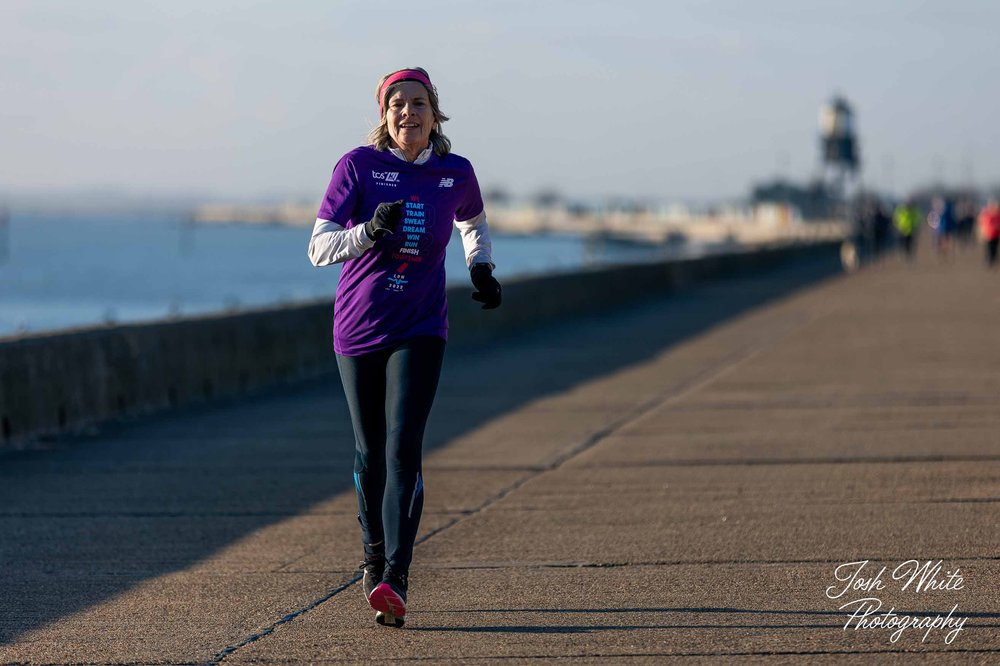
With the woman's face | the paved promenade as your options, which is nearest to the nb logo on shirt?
the woman's face

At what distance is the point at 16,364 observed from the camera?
11922mm

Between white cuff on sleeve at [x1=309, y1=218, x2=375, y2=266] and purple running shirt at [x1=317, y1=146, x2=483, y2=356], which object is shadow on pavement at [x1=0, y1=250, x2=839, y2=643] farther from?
white cuff on sleeve at [x1=309, y1=218, x2=375, y2=266]

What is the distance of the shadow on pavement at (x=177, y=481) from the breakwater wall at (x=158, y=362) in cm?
28

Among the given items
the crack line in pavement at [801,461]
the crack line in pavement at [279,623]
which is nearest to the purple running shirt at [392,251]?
the crack line in pavement at [279,623]

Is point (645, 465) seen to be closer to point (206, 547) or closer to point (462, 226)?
point (206, 547)

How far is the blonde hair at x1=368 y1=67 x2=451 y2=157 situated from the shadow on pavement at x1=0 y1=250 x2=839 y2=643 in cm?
175

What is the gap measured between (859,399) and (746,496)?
17.6 feet

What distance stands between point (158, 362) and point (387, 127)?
27.7 ft

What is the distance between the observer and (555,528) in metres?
8.23

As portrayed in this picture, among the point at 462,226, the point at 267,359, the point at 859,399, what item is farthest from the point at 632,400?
the point at 462,226

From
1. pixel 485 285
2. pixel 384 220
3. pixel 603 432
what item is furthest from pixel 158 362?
pixel 384 220

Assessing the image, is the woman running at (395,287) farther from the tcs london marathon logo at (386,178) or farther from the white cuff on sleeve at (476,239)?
the white cuff on sleeve at (476,239)

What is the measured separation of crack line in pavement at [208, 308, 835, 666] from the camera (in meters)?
6.20

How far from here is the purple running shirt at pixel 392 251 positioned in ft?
20.1
